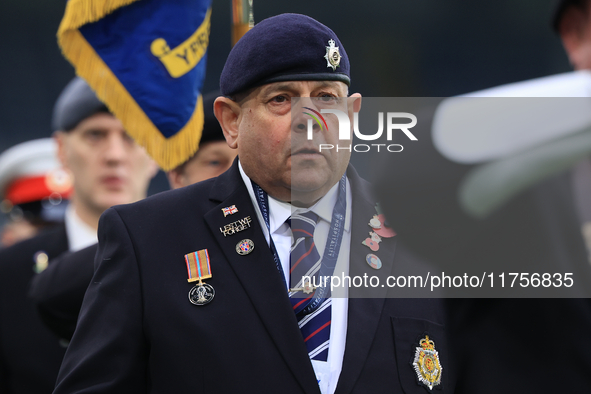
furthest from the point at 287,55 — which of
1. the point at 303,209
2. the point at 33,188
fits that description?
the point at 33,188

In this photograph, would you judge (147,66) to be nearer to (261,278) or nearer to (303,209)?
(303,209)

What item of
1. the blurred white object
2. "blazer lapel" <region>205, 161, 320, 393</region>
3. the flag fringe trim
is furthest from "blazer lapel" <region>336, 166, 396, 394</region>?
the flag fringe trim

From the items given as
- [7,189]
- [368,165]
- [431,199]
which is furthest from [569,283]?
[7,189]

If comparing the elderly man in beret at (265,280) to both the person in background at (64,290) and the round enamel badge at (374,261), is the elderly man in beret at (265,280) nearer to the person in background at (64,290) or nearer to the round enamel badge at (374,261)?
the round enamel badge at (374,261)

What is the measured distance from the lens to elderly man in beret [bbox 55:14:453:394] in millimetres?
2150

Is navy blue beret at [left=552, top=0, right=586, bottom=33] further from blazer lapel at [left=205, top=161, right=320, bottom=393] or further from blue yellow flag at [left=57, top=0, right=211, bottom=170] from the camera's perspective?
blue yellow flag at [left=57, top=0, right=211, bottom=170]

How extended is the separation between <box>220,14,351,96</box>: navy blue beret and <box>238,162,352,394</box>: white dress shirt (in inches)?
13.3

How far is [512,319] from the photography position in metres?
1.95

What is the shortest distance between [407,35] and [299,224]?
8061 mm

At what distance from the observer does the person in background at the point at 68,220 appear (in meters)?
3.86

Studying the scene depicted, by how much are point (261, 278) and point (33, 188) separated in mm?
4430

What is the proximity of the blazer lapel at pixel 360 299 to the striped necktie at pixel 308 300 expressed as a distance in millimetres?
67

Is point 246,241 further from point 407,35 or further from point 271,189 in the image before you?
point 407,35

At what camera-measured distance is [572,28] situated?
165 centimetres
